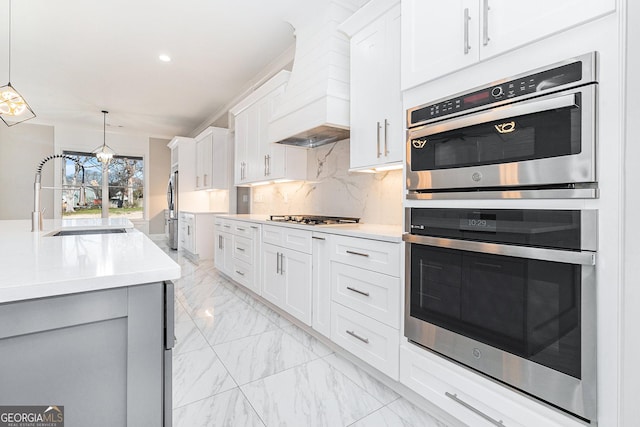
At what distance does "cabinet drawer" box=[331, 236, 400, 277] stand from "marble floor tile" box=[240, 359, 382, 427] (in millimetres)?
694

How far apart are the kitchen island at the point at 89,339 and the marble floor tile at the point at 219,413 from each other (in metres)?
0.85

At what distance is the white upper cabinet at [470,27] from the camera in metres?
1.07

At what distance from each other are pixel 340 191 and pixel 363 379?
1.72 meters

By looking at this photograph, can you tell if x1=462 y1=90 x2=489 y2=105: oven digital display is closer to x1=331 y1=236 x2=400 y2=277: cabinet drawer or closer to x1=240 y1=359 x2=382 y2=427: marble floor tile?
x1=331 y1=236 x2=400 y2=277: cabinet drawer

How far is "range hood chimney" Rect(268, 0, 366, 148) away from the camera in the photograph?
2451 mm

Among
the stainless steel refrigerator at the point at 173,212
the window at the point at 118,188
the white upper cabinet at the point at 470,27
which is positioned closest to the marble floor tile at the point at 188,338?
the white upper cabinet at the point at 470,27

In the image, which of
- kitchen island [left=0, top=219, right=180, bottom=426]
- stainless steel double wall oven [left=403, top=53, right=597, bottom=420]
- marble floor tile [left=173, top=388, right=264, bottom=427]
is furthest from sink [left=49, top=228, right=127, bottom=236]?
stainless steel double wall oven [left=403, top=53, right=597, bottom=420]

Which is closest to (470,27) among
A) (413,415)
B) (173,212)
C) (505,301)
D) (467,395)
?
(505,301)

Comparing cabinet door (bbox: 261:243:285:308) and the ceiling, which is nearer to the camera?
cabinet door (bbox: 261:243:285:308)

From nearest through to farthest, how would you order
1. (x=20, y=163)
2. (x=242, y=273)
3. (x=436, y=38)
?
(x=436, y=38) → (x=242, y=273) → (x=20, y=163)

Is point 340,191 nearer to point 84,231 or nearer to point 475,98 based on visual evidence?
point 475,98

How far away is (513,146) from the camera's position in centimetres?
121

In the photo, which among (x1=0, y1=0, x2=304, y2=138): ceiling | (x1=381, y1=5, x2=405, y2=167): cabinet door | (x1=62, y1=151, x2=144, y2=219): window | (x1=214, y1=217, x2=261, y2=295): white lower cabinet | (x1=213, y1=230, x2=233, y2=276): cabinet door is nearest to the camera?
(x1=381, y1=5, x2=405, y2=167): cabinet door

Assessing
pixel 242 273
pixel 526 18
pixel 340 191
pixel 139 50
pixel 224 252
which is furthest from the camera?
pixel 224 252
